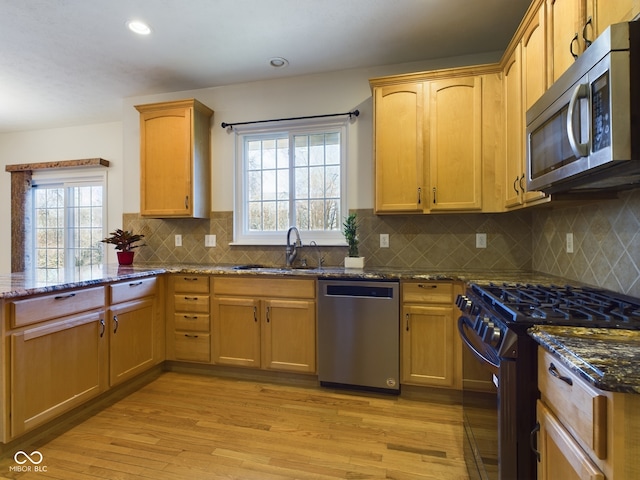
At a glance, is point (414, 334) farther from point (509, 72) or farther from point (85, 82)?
point (85, 82)

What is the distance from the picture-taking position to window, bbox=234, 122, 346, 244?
10.3 feet

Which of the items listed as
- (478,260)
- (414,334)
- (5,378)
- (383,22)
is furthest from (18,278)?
(478,260)

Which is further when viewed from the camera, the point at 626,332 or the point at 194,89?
the point at 194,89

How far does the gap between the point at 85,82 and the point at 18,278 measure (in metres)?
2.16

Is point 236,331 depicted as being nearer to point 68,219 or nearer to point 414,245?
point 414,245

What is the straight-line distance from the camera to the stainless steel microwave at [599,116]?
0.97m

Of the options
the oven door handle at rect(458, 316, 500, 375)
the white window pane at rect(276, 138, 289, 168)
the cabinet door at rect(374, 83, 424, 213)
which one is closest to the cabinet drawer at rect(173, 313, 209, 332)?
the white window pane at rect(276, 138, 289, 168)

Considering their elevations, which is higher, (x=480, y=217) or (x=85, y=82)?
(x=85, y=82)

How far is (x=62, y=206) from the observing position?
14.8ft

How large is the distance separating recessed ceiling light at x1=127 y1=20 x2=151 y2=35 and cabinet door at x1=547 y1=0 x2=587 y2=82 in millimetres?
2591

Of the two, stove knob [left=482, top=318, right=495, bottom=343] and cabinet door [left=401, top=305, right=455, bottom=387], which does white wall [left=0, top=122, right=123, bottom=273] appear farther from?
stove knob [left=482, top=318, right=495, bottom=343]

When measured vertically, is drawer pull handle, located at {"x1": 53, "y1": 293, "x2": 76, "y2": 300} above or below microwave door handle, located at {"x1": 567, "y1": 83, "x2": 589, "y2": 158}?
below

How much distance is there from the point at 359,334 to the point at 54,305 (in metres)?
1.95

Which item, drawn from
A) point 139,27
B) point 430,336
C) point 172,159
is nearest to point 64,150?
point 172,159
